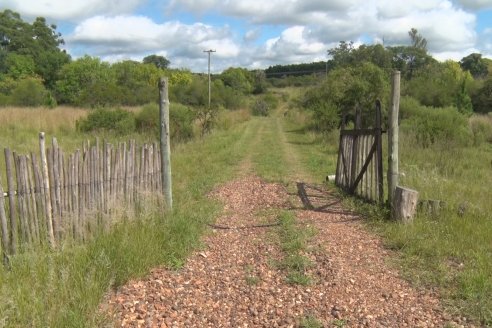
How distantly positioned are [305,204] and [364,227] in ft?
5.14

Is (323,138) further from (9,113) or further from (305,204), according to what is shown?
(9,113)

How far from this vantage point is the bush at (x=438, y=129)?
1681cm

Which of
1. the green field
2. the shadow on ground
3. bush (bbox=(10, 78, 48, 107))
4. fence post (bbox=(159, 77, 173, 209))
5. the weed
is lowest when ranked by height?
the weed

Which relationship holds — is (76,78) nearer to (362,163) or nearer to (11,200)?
(362,163)

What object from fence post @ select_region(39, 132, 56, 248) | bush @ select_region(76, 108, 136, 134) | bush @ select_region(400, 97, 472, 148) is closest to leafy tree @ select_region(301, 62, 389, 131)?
bush @ select_region(400, 97, 472, 148)

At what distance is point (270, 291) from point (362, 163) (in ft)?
15.4

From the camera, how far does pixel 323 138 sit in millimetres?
19875

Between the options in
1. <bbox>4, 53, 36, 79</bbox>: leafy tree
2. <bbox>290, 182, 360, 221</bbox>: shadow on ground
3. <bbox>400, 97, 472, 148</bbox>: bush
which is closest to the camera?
<bbox>290, 182, 360, 221</bbox>: shadow on ground

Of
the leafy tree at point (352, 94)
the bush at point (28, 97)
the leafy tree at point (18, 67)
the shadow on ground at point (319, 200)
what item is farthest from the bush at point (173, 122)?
the leafy tree at point (18, 67)

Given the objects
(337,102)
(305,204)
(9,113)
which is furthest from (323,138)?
(9,113)

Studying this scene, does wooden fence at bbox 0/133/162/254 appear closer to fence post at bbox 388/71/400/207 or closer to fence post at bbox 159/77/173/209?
fence post at bbox 159/77/173/209

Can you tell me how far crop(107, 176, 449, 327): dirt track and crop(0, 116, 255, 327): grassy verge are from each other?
18 cm

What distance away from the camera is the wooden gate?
25.0ft

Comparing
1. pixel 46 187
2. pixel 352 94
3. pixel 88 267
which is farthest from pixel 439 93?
pixel 88 267
